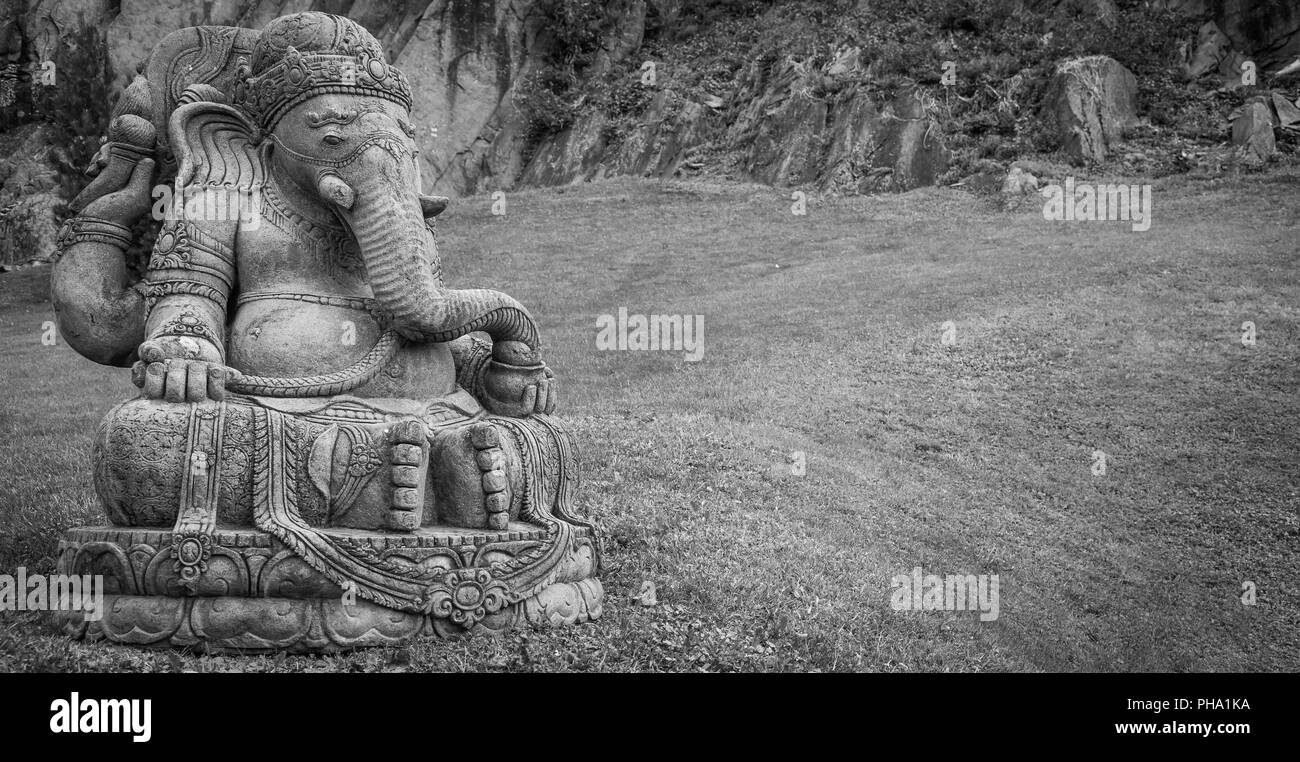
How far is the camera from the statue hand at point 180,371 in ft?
17.0

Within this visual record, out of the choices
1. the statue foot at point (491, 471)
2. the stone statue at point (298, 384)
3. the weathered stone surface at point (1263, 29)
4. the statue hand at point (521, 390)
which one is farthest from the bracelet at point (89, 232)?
the weathered stone surface at point (1263, 29)

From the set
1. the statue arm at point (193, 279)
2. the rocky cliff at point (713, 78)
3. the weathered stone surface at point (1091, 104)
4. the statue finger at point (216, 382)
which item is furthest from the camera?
the rocky cliff at point (713, 78)

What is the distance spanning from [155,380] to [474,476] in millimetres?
1545

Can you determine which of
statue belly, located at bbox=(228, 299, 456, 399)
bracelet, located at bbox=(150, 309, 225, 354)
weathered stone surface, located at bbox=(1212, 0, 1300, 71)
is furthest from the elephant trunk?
weathered stone surface, located at bbox=(1212, 0, 1300, 71)

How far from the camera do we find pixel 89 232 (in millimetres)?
5969

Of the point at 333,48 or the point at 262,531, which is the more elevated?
the point at 333,48

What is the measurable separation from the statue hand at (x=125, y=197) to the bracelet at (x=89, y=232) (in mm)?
34

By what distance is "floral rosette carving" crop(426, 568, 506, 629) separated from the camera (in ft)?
17.6

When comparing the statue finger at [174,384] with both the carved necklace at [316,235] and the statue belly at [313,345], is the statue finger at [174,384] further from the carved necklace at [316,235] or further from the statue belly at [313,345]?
the carved necklace at [316,235]

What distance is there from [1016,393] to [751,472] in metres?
4.80

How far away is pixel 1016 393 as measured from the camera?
44.2 feet

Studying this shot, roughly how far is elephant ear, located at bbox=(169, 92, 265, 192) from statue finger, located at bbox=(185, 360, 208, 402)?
114 centimetres

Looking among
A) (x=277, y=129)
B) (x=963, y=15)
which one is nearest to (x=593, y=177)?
(x=963, y=15)
